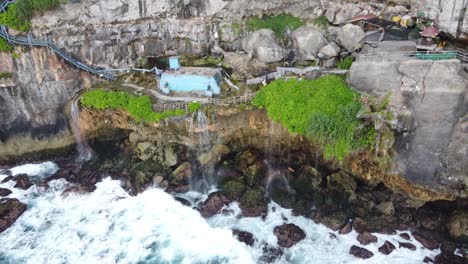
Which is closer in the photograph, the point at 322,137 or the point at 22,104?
the point at 322,137

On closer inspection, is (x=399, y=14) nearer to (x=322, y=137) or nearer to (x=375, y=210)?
(x=322, y=137)

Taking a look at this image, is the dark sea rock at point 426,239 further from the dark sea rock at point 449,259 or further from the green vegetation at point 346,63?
the green vegetation at point 346,63

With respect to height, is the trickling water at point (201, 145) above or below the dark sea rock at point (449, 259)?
above

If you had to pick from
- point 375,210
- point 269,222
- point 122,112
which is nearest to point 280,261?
point 269,222

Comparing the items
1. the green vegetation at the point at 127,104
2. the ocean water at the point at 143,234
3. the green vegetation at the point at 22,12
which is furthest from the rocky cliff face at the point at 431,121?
the green vegetation at the point at 22,12

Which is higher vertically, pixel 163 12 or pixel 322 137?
pixel 163 12

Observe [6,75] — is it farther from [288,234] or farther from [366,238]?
[366,238]

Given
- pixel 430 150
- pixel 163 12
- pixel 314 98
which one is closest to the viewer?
pixel 430 150
